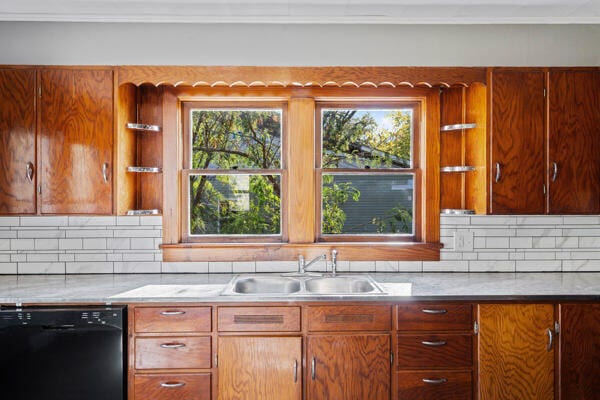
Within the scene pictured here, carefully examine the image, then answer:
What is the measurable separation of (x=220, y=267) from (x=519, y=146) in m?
2.01

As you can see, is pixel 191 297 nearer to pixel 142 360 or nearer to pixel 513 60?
pixel 142 360

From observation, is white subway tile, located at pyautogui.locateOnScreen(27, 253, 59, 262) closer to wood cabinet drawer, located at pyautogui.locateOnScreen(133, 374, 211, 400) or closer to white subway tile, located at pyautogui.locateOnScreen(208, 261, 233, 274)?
white subway tile, located at pyautogui.locateOnScreen(208, 261, 233, 274)

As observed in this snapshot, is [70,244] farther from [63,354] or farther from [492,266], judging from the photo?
[492,266]

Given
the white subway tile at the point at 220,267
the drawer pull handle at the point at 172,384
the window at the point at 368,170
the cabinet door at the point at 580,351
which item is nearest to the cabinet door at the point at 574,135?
the cabinet door at the point at 580,351

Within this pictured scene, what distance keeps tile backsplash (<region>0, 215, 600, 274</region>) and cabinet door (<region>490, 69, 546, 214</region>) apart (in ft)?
1.10

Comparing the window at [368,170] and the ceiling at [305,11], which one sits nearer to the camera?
the ceiling at [305,11]

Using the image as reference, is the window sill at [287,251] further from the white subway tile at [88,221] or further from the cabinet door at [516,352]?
the cabinet door at [516,352]

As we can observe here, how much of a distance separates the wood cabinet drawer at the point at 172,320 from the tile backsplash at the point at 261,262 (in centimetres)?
68

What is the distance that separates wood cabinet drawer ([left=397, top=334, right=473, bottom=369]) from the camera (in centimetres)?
243

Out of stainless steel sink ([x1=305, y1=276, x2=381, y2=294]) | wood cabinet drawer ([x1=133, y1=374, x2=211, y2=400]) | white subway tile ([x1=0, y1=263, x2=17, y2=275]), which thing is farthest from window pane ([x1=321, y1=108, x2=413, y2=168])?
white subway tile ([x1=0, y1=263, x2=17, y2=275])

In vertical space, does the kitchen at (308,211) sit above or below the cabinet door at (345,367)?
above

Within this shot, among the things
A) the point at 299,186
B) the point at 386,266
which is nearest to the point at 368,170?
the point at 299,186

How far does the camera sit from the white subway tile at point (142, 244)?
10.1 ft

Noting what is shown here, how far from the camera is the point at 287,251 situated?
10.1 ft
